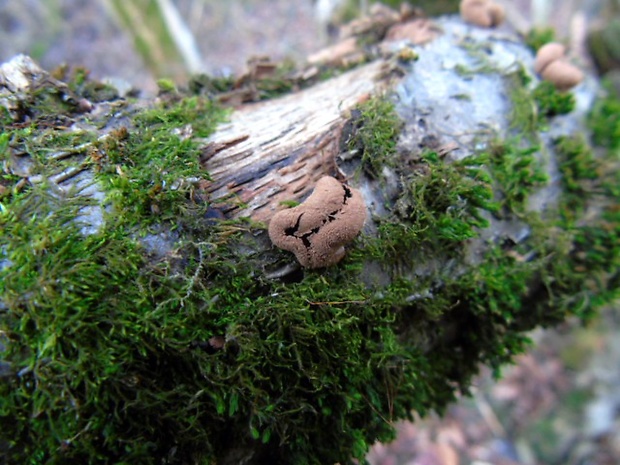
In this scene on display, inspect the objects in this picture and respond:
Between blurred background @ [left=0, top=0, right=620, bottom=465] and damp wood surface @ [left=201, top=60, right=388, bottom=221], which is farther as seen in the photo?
blurred background @ [left=0, top=0, right=620, bottom=465]

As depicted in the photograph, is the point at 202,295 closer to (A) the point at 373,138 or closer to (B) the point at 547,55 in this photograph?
(A) the point at 373,138

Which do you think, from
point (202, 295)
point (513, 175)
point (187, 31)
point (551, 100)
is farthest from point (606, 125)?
point (187, 31)

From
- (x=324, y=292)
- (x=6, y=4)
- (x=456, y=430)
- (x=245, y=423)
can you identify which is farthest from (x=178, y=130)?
(x=6, y=4)

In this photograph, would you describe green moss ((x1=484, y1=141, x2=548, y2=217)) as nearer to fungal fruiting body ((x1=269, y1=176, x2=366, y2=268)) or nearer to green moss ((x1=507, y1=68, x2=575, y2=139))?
green moss ((x1=507, y1=68, x2=575, y2=139))

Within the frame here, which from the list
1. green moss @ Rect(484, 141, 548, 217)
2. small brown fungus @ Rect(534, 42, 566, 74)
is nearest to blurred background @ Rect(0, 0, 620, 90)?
small brown fungus @ Rect(534, 42, 566, 74)

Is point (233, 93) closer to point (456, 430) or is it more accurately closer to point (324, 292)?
point (324, 292)

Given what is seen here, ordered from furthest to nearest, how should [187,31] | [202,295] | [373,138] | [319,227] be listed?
[187,31] < [373,138] < [319,227] < [202,295]
